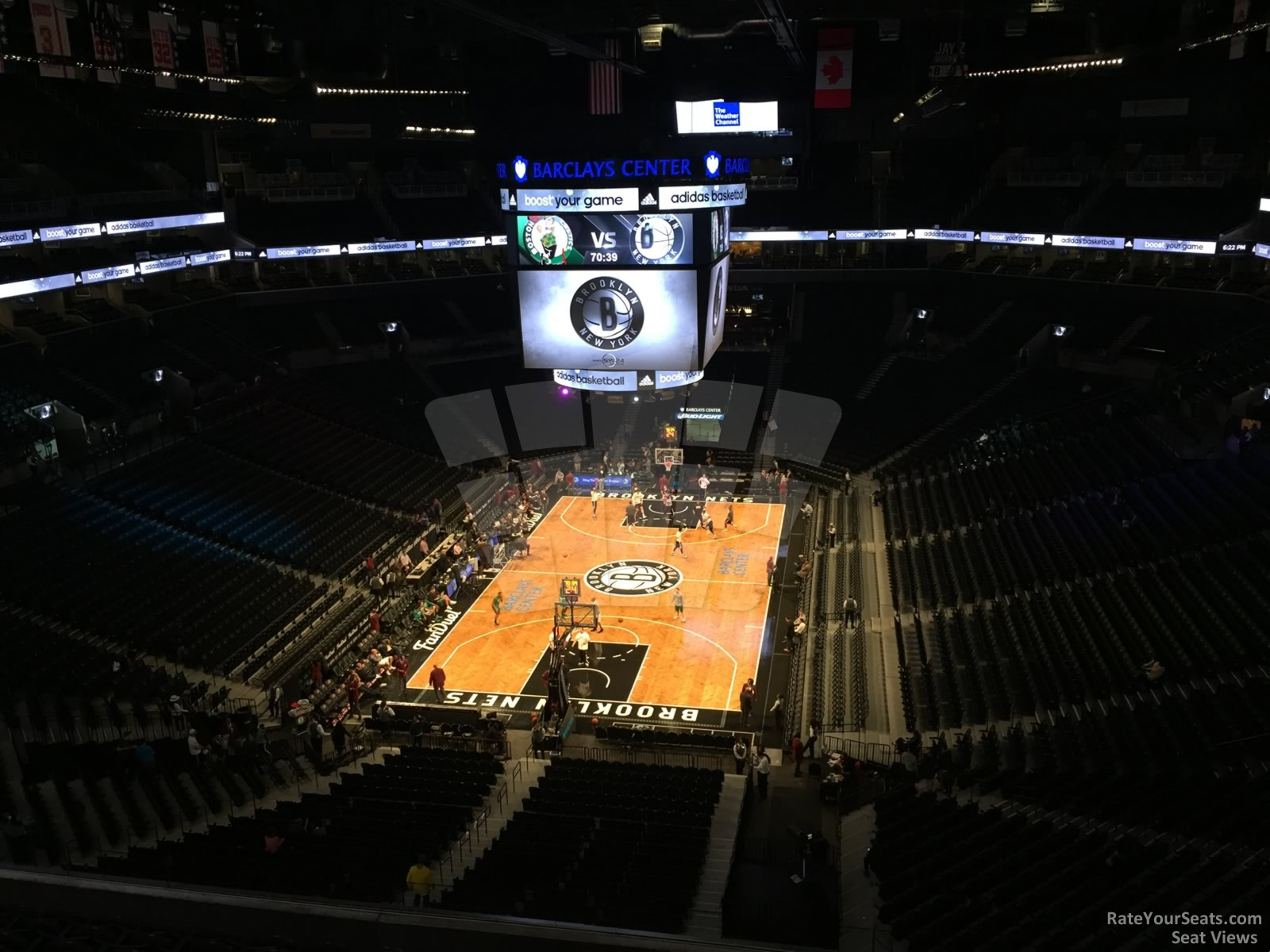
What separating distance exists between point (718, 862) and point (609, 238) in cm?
1452

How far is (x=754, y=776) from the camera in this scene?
58.7 ft

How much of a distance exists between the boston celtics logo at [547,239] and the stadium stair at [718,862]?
12755 mm

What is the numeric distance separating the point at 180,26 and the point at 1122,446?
30.1m

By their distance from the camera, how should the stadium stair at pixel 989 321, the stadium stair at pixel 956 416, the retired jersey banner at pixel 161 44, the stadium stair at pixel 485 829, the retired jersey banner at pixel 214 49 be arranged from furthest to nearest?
the stadium stair at pixel 989 321 → the stadium stair at pixel 956 416 → the retired jersey banner at pixel 214 49 → the retired jersey banner at pixel 161 44 → the stadium stair at pixel 485 829

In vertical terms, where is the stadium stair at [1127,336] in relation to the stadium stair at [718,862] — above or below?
above

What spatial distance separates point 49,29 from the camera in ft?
77.8

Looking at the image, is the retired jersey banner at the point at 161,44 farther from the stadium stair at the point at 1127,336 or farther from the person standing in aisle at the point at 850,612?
the stadium stair at the point at 1127,336

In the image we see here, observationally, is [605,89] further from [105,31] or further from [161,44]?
[105,31]

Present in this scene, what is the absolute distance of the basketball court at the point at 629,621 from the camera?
21.9 m

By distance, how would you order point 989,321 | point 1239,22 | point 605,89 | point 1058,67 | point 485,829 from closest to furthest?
point 485,829 → point 1239,22 → point 1058,67 → point 605,89 → point 989,321

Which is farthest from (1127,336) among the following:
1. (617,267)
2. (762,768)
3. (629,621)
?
(762,768)

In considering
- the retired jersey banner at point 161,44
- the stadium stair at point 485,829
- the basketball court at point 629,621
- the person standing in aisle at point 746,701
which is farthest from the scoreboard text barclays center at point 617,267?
the retired jersey banner at point 161,44

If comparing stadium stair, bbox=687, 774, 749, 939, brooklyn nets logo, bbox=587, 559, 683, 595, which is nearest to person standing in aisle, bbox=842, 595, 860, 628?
brooklyn nets logo, bbox=587, 559, 683, 595

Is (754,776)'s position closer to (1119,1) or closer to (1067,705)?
(1067,705)
